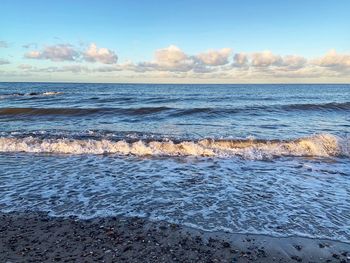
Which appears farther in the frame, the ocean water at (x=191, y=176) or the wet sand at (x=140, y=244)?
the ocean water at (x=191, y=176)

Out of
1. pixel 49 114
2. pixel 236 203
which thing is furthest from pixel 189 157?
pixel 49 114

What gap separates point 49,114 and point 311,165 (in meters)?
19.6

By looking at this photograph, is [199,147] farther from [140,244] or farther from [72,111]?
[72,111]

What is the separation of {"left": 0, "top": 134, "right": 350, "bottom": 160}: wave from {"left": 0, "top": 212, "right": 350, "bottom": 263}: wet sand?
20.5 ft

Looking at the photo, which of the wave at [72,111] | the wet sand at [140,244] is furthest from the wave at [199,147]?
the wave at [72,111]

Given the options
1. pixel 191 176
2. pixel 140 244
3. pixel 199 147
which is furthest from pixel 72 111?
pixel 140 244

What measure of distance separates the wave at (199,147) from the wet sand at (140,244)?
20.5ft

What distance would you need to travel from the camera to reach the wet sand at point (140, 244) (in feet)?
15.1

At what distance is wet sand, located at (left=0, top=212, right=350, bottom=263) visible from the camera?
460 cm

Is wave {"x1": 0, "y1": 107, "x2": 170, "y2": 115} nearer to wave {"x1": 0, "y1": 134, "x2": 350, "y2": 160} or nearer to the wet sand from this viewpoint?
wave {"x1": 0, "y1": 134, "x2": 350, "y2": 160}

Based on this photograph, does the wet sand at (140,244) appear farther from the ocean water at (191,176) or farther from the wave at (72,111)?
the wave at (72,111)

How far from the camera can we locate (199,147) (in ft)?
40.6

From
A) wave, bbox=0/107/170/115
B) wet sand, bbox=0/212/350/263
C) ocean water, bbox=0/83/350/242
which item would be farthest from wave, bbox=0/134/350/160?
wave, bbox=0/107/170/115

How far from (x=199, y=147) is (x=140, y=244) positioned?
7.60 meters
